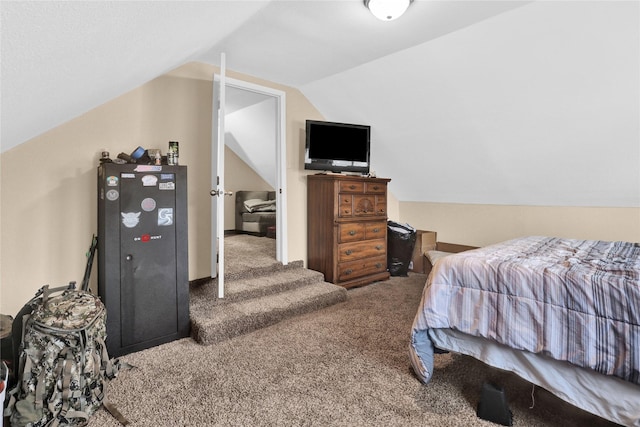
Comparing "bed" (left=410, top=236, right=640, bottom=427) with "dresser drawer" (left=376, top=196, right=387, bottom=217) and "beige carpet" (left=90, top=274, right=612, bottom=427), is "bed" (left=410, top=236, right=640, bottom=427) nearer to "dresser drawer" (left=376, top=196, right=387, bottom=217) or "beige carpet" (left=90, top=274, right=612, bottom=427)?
"beige carpet" (left=90, top=274, right=612, bottom=427)

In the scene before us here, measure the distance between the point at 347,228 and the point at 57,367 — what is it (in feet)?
8.93

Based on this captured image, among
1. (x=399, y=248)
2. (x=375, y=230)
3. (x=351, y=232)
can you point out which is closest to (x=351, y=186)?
(x=351, y=232)

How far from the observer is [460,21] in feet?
8.16

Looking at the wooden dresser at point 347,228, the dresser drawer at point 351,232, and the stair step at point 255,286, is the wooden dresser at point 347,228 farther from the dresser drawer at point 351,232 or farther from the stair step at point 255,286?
the stair step at point 255,286

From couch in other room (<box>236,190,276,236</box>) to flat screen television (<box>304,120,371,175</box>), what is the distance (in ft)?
7.05

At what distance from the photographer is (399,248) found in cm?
438

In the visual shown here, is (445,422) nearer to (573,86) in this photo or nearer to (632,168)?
(573,86)

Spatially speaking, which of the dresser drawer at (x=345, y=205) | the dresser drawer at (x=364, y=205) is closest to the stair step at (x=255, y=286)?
the dresser drawer at (x=345, y=205)

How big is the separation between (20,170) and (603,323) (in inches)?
135

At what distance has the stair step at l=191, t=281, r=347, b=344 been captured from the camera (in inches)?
96.7

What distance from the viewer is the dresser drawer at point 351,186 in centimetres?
370

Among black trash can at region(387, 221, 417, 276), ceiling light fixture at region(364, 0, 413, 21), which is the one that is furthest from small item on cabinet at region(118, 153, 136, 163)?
black trash can at region(387, 221, 417, 276)

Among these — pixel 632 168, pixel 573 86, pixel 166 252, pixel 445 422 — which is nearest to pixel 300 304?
pixel 166 252

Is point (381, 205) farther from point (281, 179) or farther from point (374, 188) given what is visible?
point (281, 179)
